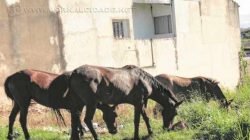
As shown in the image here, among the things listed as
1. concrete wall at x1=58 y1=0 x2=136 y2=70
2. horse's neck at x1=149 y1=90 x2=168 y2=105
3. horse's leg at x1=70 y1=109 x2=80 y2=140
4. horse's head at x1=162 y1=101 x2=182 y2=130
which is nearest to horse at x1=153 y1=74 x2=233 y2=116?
concrete wall at x1=58 y1=0 x2=136 y2=70

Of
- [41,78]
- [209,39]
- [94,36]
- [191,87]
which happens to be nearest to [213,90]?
[191,87]

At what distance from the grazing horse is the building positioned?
4990 millimetres

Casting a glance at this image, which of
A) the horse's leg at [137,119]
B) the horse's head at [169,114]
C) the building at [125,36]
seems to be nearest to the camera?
the horse's leg at [137,119]

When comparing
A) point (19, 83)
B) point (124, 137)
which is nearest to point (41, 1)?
point (19, 83)

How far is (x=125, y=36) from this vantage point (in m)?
18.1

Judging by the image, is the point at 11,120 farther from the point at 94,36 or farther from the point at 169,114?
the point at 94,36

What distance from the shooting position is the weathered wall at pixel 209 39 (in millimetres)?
21094

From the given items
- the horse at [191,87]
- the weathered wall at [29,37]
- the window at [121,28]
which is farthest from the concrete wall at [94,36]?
the horse at [191,87]

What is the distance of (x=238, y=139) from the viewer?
9.40m

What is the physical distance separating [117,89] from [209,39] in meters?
13.6

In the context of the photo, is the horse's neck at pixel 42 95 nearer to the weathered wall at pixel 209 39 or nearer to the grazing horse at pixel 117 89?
the grazing horse at pixel 117 89

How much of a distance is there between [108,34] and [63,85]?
713cm

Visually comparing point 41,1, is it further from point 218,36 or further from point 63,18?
point 218,36

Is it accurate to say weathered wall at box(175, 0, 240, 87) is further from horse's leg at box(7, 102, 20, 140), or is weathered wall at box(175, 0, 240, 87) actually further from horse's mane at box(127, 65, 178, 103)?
horse's leg at box(7, 102, 20, 140)
